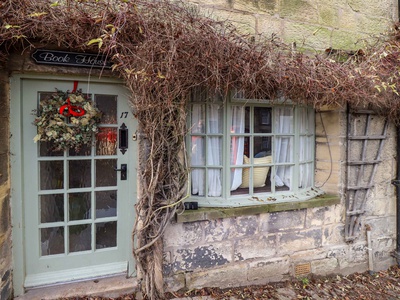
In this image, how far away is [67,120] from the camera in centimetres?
269

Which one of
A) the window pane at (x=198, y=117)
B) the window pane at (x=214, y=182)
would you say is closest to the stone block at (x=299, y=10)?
the window pane at (x=198, y=117)

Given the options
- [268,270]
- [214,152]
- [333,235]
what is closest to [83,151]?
[214,152]

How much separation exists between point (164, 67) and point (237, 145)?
4.26 feet

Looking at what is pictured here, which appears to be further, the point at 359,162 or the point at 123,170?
the point at 359,162

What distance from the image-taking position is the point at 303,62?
3074 millimetres

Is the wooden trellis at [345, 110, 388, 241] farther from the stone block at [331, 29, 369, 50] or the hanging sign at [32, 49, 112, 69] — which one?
the hanging sign at [32, 49, 112, 69]

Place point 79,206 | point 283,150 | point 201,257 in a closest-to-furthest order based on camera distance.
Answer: point 79,206 < point 201,257 < point 283,150

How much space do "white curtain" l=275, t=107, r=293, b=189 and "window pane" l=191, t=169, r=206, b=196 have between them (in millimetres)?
976

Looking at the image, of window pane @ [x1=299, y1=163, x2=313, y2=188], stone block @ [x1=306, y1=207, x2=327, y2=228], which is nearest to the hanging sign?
window pane @ [x1=299, y1=163, x2=313, y2=188]

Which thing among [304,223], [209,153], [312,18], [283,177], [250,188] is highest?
[312,18]

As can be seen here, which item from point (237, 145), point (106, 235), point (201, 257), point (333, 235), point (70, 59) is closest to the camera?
point (70, 59)

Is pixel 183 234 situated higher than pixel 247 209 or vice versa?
pixel 247 209

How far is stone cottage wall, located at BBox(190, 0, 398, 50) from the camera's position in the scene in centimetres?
321

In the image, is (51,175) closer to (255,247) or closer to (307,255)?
(255,247)
